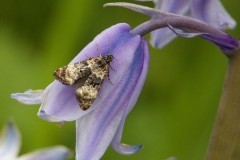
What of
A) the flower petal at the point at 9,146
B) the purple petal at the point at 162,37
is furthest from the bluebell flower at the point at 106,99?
the flower petal at the point at 9,146

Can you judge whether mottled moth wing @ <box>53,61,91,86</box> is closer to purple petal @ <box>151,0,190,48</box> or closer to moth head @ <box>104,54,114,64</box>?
moth head @ <box>104,54,114,64</box>

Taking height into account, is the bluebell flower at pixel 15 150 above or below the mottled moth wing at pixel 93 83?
below

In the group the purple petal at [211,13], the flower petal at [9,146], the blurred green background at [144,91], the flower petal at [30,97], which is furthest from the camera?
the blurred green background at [144,91]

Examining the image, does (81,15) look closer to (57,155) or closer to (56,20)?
(56,20)

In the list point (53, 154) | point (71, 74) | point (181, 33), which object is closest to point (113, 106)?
point (71, 74)

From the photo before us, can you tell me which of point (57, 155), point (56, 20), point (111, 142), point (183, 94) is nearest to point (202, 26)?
point (111, 142)

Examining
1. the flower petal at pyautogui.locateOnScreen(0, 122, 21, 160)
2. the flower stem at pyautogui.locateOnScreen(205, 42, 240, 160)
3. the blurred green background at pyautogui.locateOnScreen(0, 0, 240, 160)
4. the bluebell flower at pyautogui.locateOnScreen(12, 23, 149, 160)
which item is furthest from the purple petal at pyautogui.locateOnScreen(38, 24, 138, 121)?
the blurred green background at pyautogui.locateOnScreen(0, 0, 240, 160)

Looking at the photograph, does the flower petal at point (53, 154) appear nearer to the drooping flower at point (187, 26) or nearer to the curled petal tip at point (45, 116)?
the curled petal tip at point (45, 116)
